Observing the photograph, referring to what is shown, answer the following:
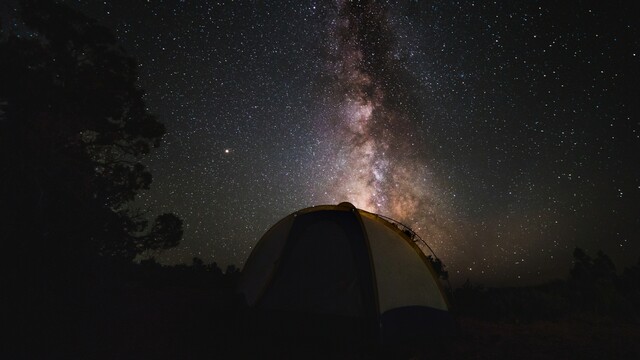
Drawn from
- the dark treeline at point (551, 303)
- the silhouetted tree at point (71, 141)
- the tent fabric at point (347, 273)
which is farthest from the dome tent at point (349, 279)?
the silhouetted tree at point (71, 141)

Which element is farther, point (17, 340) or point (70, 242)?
point (70, 242)

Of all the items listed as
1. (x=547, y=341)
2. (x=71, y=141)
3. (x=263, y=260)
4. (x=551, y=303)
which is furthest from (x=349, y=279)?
(x=71, y=141)

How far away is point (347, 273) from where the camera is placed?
7180mm

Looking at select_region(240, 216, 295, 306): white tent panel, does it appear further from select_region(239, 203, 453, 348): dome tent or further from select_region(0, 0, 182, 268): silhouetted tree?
select_region(0, 0, 182, 268): silhouetted tree

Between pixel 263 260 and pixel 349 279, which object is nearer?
pixel 349 279

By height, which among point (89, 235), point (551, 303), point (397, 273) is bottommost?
A: point (89, 235)

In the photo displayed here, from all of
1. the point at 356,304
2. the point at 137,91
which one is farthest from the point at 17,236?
the point at 356,304

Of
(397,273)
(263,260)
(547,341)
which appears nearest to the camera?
(397,273)

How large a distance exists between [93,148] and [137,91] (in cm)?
195

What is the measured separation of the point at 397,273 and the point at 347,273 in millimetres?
911

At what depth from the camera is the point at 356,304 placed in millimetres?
6930

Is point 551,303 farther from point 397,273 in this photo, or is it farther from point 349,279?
point 349,279

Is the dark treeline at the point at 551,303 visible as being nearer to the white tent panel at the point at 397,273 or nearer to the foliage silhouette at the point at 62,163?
the white tent panel at the point at 397,273

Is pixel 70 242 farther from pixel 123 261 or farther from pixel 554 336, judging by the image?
pixel 554 336
